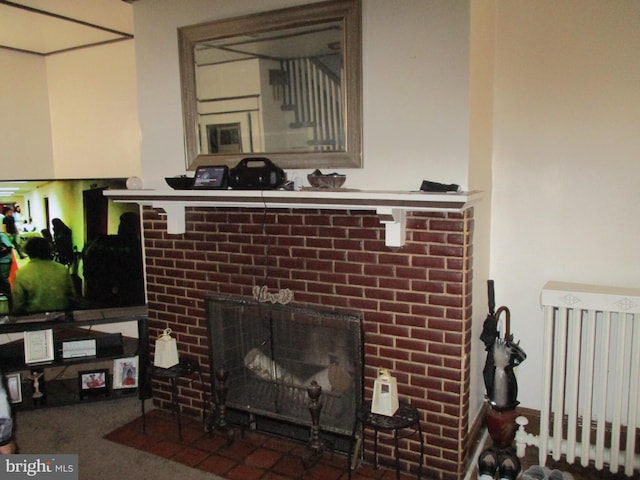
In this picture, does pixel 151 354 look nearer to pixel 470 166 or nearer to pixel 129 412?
pixel 129 412

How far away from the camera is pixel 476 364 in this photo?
2.50 m

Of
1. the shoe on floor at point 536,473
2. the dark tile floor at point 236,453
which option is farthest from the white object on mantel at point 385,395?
the shoe on floor at point 536,473

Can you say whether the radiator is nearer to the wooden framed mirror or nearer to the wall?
the wooden framed mirror

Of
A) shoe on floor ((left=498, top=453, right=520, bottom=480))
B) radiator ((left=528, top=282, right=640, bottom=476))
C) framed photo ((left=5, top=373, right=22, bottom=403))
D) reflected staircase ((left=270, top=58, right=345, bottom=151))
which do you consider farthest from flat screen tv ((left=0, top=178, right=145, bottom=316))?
radiator ((left=528, top=282, right=640, bottom=476))

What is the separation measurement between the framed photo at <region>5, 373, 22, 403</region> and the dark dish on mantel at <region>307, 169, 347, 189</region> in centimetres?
221

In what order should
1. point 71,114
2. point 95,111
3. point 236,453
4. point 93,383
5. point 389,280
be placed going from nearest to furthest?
point 389,280
point 236,453
point 93,383
point 95,111
point 71,114

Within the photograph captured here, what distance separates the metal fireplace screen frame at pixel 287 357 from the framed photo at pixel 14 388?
4.05 feet

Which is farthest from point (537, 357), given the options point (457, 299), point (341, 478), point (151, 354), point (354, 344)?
point (151, 354)


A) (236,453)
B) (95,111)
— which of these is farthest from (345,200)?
(95,111)

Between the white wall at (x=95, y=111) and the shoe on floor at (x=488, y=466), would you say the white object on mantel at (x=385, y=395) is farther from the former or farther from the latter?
the white wall at (x=95, y=111)

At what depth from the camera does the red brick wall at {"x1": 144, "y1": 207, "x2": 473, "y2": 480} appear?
7.22ft

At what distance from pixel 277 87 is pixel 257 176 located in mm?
457

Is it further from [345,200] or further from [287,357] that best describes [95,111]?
[345,200]

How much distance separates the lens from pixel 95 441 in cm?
275
